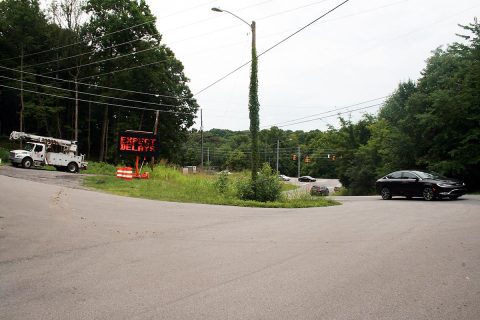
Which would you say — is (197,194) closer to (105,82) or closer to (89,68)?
(105,82)

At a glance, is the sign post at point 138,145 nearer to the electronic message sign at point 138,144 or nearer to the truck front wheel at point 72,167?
the electronic message sign at point 138,144

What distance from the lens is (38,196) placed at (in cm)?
1608

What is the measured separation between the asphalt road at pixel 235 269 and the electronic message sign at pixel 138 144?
1945cm

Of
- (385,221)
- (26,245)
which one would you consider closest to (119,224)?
(26,245)

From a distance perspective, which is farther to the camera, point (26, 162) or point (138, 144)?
point (26, 162)

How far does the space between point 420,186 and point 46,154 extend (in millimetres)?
31176

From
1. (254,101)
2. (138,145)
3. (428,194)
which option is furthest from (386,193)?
(138,145)

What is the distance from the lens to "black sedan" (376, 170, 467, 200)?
19.1 meters

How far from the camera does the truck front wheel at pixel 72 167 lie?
122 feet

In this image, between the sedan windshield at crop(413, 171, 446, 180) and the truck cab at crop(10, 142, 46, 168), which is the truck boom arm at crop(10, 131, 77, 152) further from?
the sedan windshield at crop(413, 171, 446, 180)

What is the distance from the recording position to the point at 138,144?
101 feet

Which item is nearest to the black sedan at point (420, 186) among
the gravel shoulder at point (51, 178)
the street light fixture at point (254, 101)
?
the street light fixture at point (254, 101)

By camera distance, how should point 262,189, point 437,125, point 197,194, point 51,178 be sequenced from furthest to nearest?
point 437,125
point 51,178
point 197,194
point 262,189

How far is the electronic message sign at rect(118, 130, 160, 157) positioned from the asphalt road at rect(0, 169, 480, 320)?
19.5m
